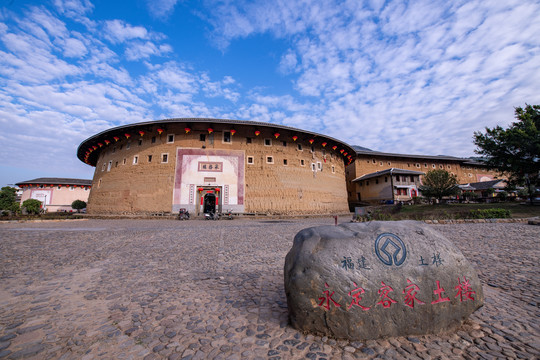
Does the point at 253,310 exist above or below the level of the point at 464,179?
below

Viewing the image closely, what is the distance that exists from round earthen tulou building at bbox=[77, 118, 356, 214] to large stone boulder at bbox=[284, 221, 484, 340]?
64.3ft

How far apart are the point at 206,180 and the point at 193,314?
19643 millimetres

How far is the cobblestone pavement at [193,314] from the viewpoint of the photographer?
211cm

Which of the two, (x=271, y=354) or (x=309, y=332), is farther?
(x=309, y=332)

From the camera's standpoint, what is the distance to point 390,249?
2.43 m

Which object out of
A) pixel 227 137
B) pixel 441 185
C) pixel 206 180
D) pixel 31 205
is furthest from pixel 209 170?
pixel 441 185

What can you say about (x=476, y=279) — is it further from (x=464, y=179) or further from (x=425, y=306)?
(x=464, y=179)

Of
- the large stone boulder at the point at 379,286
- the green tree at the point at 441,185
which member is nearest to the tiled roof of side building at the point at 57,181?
the large stone boulder at the point at 379,286

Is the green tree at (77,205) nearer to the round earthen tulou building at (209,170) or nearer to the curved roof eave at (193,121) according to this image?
the curved roof eave at (193,121)

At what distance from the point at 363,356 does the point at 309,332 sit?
22.2 inches

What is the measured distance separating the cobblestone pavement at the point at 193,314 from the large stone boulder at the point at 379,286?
0.14m

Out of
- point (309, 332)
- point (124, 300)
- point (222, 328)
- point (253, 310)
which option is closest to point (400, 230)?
point (309, 332)

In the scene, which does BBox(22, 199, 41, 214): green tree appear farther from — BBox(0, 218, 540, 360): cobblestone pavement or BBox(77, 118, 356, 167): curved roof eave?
BBox(0, 218, 540, 360): cobblestone pavement

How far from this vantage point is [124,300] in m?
3.27
